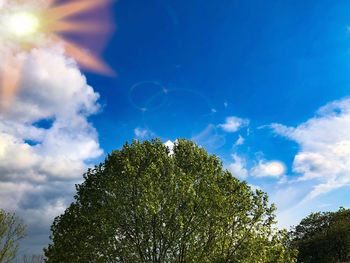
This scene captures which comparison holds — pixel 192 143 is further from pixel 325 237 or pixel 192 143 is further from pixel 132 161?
pixel 325 237

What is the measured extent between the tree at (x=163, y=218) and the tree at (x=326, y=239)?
87.5 metres

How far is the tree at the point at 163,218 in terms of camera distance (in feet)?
123

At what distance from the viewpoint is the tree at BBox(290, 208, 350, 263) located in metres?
119

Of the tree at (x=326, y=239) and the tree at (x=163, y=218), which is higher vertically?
the tree at (x=326, y=239)

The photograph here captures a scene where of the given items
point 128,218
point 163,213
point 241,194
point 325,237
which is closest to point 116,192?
point 128,218

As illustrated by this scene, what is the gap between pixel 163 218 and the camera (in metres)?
→ 37.6

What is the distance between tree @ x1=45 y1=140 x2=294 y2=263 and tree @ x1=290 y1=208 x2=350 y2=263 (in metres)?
87.5

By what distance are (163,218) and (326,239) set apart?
99161 mm

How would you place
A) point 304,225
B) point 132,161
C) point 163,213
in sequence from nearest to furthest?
point 163,213
point 132,161
point 304,225

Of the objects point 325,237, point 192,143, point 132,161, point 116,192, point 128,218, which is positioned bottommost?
point 128,218

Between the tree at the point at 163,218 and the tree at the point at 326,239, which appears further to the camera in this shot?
Result: the tree at the point at 326,239

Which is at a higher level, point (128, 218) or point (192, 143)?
point (192, 143)

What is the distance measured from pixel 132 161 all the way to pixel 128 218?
5.96 m

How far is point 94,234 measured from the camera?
38500 millimetres
